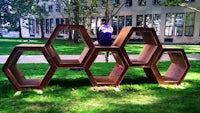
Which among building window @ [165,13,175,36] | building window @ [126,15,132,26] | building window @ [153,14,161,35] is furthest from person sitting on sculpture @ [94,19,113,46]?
building window @ [126,15,132,26]

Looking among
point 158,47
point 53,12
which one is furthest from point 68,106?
point 53,12

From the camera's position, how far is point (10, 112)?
4.93 m

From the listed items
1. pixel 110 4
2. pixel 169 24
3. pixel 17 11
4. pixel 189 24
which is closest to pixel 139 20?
pixel 169 24

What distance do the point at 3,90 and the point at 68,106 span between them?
2.06 meters

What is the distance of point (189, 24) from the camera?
31.0 m

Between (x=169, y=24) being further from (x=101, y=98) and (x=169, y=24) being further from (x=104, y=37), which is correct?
(x=101, y=98)

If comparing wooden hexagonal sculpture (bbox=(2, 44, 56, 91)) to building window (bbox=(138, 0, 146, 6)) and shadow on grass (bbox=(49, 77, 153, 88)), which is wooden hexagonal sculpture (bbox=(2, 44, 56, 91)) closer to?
shadow on grass (bbox=(49, 77, 153, 88))

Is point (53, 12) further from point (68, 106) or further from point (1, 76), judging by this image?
point (68, 106)

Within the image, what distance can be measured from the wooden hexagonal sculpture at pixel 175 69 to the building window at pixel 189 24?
2453 centimetres

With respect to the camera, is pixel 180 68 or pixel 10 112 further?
pixel 180 68

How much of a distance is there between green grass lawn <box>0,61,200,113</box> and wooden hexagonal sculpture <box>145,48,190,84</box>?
242mm

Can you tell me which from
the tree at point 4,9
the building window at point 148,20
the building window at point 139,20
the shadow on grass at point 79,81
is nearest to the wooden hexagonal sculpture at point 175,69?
the shadow on grass at point 79,81

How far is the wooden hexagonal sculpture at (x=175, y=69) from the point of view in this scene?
730 centimetres

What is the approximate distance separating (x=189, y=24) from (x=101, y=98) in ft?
90.1
